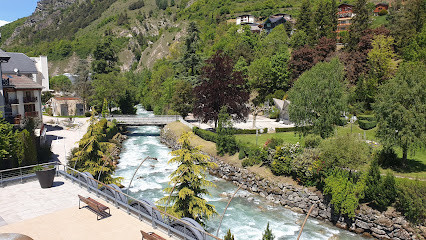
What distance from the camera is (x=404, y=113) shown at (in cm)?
2788

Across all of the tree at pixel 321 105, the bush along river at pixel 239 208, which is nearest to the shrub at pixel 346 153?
the bush along river at pixel 239 208

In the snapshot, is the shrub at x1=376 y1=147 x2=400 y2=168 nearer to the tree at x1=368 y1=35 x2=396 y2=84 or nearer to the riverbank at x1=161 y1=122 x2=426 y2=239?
the riverbank at x1=161 y1=122 x2=426 y2=239

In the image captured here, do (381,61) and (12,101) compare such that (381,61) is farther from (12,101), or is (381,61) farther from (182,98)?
(12,101)

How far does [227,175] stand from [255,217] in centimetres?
1066

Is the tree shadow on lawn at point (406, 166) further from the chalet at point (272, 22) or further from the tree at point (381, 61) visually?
the chalet at point (272, 22)

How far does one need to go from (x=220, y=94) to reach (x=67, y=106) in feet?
134

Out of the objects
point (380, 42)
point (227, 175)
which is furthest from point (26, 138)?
point (380, 42)

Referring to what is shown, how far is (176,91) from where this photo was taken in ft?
199

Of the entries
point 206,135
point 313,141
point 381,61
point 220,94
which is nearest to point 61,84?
point 220,94

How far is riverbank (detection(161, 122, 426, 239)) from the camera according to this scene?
23312 millimetres

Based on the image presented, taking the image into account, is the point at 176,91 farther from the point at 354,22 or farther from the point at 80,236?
the point at 80,236

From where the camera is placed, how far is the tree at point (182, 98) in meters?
60.2

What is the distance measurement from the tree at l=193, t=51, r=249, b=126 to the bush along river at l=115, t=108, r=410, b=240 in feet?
30.3

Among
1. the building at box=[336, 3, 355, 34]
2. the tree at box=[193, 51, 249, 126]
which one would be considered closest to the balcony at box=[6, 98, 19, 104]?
the tree at box=[193, 51, 249, 126]
